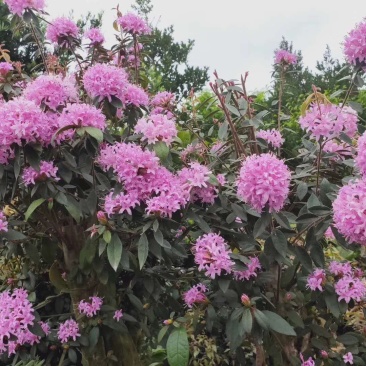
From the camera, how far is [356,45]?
1636 millimetres

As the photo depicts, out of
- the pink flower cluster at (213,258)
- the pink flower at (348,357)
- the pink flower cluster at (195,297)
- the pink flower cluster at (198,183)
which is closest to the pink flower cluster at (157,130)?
the pink flower cluster at (198,183)

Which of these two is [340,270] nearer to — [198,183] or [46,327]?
[198,183]

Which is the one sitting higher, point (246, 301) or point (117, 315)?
point (246, 301)

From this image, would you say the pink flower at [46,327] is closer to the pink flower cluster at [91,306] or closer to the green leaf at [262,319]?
the pink flower cluster at [91,306]

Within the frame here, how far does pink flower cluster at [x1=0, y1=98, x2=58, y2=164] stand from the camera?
5.12ft

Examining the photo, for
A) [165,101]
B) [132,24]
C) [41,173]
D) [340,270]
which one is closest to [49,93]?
[41,173]

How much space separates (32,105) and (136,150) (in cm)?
37

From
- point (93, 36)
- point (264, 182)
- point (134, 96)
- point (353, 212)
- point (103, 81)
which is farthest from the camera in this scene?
point (93, 36)

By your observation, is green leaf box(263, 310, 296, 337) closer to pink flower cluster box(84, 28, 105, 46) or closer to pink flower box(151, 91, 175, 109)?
pink flower box(151, 91, 175, 109)

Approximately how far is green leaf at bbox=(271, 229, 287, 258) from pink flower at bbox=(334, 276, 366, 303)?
0.34 m

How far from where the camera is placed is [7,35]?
7.82 m

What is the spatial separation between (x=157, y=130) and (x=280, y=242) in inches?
21.9

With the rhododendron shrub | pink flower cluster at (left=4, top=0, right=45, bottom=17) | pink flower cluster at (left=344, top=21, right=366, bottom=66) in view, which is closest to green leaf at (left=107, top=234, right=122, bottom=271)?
the rhododendron shrub

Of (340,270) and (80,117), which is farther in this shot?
(340,270)
